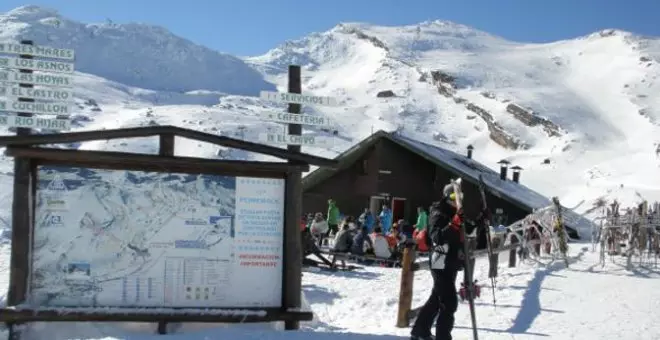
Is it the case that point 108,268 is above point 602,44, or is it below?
below

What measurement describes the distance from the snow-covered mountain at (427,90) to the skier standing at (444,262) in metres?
2.40

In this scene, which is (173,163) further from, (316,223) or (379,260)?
(316,223)

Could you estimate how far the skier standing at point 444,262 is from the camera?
282 inches

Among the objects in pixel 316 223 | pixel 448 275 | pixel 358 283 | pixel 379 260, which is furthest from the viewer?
pixel 316 223

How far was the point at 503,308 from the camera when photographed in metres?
10.0

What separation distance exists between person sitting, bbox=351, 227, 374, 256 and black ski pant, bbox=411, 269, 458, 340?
1054cm

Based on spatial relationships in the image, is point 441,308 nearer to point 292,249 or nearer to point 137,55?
point 292,249

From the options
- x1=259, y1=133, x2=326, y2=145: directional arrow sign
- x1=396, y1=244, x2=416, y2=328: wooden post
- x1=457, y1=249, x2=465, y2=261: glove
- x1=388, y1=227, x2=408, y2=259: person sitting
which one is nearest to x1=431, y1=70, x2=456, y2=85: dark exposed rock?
x1=388, y1=227, x2=408, y2=259: person sitting

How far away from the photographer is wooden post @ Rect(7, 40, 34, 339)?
745 centimetres

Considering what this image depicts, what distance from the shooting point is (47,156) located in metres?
7.48

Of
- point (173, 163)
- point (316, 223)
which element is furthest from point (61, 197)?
point (316, 223)

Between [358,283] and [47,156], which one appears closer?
[47,156]

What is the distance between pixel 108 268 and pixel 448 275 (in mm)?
3640

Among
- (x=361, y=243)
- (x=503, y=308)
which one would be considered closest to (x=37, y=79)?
(x=503, y=308)
